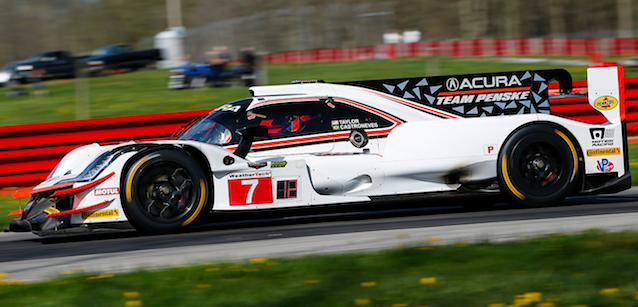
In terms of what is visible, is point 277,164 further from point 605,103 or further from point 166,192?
point 605,103

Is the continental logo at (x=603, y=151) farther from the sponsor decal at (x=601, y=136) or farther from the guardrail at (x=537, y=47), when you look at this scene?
the guardrail at (x=537, y=47)

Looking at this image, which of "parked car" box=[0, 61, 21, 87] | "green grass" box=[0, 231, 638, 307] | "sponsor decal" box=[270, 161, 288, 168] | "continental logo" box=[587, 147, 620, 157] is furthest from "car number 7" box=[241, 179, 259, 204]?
"parked car" box=[0, 61, 21, 87]

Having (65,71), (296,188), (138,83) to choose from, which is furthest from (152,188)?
(65,71)

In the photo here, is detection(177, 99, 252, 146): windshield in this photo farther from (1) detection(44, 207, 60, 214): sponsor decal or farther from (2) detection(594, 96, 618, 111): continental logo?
(2) detection(594, 96, 618, 111): continental logo

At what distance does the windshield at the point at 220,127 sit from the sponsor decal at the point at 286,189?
62cm

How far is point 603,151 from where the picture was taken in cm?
716

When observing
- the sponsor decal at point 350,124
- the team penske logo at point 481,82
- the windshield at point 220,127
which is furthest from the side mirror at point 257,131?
the team penske logo at point 481,82

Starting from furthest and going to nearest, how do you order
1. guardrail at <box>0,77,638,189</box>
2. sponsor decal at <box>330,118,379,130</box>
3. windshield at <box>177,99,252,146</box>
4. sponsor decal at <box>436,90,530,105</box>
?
guardrail at <box>0,77,638,189</box> < sponsor decal at <box>436,90,530,105</box> < sponsor decal at <box>330,118,379,130</box> < windshield at <box>177,99,252,146</box>

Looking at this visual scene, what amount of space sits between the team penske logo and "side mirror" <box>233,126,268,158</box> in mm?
2100

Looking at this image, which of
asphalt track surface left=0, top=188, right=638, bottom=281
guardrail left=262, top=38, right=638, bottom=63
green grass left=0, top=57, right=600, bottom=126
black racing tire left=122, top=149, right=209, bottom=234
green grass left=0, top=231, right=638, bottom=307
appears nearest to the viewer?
green grass left=0, top=231, right=638, bottom=307

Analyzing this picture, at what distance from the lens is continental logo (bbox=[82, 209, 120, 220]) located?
6077 millimetres

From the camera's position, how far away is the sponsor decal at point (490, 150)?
6.96 m

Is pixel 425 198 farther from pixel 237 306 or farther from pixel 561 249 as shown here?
pixel 237 306

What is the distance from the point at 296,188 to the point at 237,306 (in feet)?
9.16
